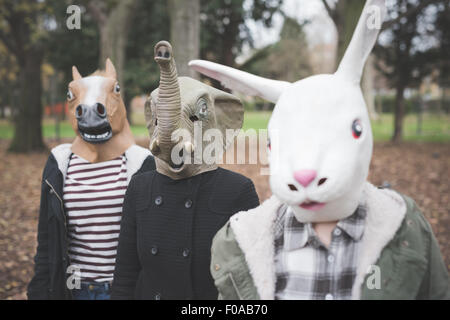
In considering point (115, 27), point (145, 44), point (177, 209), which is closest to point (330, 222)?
point (177, 209)

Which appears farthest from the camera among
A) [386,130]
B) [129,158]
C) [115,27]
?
[386,130]

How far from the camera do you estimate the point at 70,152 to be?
274cm

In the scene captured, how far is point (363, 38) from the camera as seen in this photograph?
1579 mm

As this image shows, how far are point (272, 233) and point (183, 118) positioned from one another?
0.72 metres

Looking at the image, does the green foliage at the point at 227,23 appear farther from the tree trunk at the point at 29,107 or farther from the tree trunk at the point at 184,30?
the tree trunk at the point at 184,30

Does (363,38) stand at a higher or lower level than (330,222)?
higher

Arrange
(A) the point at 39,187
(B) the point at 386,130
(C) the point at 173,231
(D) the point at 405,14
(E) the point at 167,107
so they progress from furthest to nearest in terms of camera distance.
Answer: (B) the point at 386,130 < (A) the point at 39,187 < (D) the point at 405,14 < (C) the point at 173,231 < (E) the point at 167,107

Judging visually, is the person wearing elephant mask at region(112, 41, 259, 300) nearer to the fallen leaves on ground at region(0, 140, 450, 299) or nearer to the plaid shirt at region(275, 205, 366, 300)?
the plaid shirt at region(275, 205, 366, 300)

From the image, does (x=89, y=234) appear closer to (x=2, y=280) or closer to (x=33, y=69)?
(x=2, y=280)

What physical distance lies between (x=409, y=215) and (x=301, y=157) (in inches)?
20.4

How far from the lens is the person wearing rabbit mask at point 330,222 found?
1482 mm

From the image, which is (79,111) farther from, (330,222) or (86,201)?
(330,222)

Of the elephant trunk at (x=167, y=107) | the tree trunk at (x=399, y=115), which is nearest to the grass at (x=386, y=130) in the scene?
the tree trunk at (x=399, y=115)

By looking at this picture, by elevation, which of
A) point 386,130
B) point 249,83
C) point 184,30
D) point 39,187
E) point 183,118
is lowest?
point 39,187
